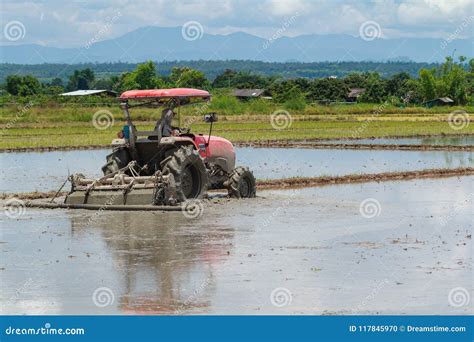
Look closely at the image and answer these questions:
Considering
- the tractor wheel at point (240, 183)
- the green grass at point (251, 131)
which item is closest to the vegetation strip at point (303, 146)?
the green grass at point (251, 131)

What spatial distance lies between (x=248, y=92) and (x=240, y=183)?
97.1 metres

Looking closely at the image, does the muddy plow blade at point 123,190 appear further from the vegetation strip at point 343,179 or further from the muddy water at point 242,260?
the vegetation strip at point 343,179

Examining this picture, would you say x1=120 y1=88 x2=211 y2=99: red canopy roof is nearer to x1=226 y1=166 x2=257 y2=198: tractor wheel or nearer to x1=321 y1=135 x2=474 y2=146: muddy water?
x1=226 y1=166 x2=257 y2=198: tractor wheel

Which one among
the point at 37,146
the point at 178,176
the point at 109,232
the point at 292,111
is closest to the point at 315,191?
the point at 178,176

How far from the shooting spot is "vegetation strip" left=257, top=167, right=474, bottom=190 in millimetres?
24312

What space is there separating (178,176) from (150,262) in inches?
192

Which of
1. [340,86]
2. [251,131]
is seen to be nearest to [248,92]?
[340,86]

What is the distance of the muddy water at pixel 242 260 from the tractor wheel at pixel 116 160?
1317mm

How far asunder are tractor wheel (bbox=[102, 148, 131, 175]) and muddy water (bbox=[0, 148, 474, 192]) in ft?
13.8

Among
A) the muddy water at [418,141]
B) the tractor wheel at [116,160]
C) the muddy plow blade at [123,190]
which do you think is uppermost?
the tractor wheel at [116,160]

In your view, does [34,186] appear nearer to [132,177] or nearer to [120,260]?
[132,177]

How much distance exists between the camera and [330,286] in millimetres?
11672

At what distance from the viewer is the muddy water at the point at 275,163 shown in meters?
26.2

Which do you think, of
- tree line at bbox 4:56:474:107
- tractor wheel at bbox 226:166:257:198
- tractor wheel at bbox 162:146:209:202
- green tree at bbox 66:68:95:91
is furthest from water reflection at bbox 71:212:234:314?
green tree at bbox 66:68:95:91
